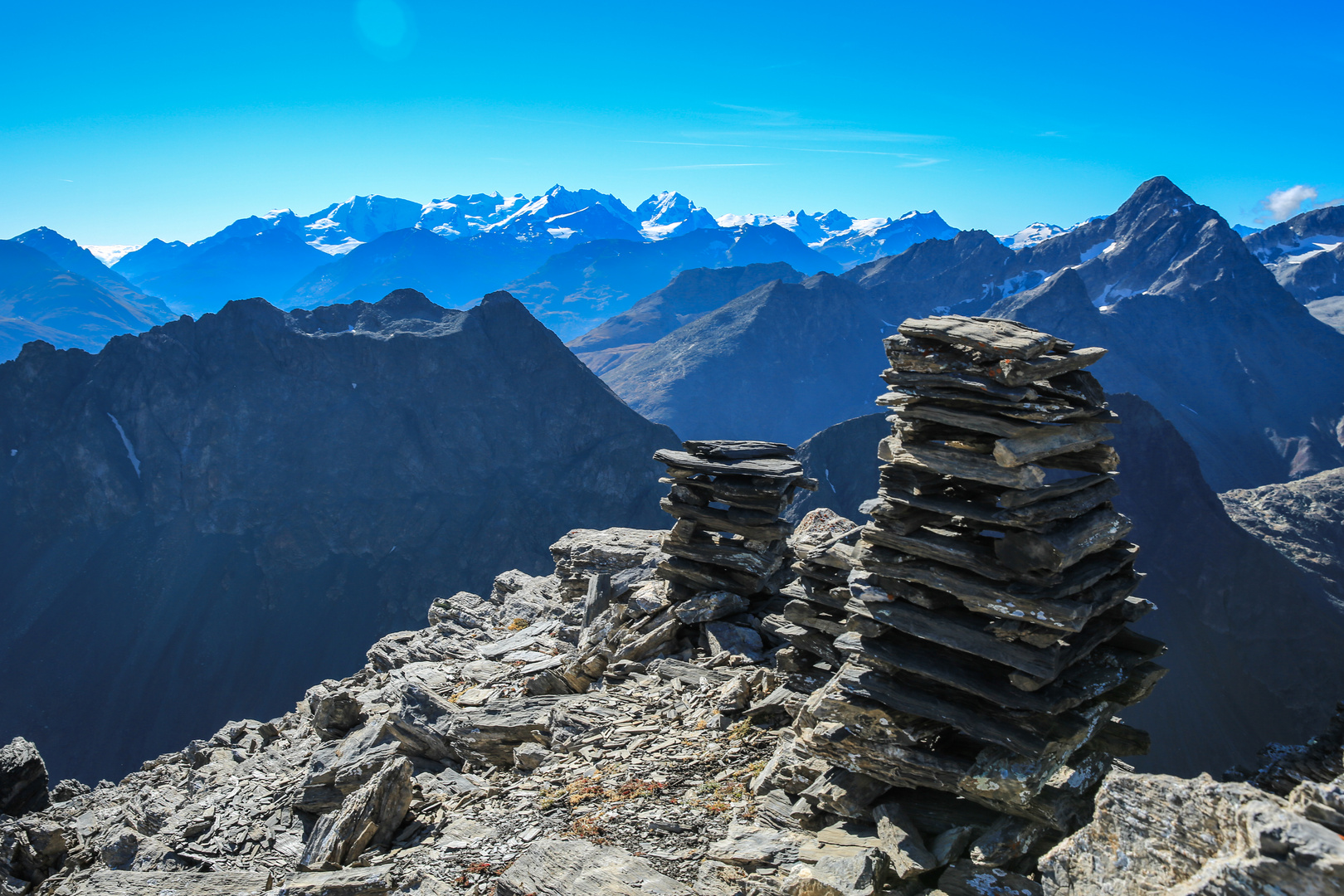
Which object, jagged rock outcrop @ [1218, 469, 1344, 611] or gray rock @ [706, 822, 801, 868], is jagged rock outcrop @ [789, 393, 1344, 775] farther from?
gray rock @ [706, 822, 801, 868]

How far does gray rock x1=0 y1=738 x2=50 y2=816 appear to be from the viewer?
14.4m

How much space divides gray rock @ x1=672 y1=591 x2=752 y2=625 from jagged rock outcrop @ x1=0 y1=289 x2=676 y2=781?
97.5 metres

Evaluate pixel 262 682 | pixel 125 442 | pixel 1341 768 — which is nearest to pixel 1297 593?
pixel 1341 768

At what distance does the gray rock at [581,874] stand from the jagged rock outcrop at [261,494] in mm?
102194

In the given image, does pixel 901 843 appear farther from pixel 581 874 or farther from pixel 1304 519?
pixel 1304 519

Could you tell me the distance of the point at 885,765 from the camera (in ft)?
26.8

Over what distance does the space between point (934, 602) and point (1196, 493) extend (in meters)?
120

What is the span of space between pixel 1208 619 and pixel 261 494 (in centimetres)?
13714

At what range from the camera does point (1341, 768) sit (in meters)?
12.5

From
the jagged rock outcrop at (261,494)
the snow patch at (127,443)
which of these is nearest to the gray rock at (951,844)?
the jagged rock outcrop at (261,494)

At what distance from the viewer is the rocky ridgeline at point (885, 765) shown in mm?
6555

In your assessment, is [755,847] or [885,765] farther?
[885,765]

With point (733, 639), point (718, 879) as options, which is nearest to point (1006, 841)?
point (718, 879)

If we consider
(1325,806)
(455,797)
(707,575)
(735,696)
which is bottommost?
(455,797)
